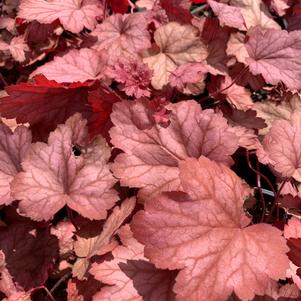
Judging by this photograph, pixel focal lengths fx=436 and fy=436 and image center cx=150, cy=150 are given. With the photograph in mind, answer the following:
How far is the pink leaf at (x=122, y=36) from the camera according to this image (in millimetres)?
1749

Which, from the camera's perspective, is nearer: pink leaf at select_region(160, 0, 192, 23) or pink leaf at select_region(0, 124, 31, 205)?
pink leaf at select_region(0, 124, 31, 205)

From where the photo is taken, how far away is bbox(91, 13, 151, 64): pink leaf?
1749 mm

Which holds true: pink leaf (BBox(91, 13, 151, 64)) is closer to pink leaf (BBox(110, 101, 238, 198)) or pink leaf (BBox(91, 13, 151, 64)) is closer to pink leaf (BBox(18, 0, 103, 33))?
pink leaf (BBox(18, 0, 103, 33))

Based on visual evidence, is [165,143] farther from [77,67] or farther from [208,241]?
[77,67]

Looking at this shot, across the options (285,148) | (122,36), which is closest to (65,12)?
(122,36)

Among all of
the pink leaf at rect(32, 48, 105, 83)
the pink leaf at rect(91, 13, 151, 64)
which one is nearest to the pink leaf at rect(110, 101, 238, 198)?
the pink leaf at rect(32, 48, 105, 83)

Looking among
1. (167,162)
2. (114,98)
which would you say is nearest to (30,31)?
(114,98)

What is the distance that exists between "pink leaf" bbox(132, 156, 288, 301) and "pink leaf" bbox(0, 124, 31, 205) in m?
0.58

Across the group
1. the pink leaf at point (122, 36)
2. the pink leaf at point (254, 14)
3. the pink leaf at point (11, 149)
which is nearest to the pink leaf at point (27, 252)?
the pink leaf at point (11, 149)

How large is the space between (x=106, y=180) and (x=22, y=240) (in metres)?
0.41

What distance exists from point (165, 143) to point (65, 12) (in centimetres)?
77

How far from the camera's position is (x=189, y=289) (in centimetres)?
106

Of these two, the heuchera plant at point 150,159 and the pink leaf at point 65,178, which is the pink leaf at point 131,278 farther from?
the pink leaf at point 65,178

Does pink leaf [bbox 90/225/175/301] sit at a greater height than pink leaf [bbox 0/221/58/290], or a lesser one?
greater
